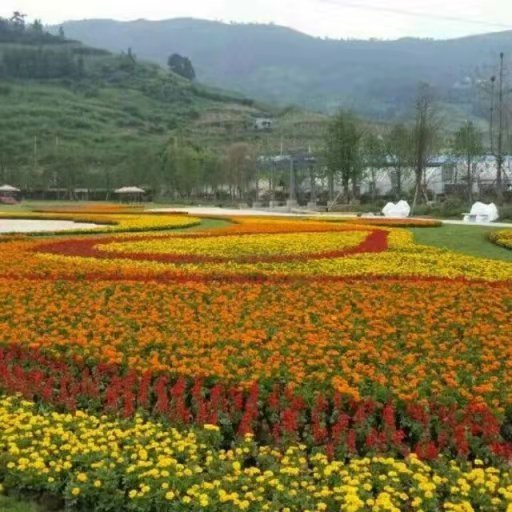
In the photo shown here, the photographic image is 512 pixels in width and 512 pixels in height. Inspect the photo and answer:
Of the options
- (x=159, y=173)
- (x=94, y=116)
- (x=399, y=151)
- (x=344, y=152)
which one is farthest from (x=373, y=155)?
(x=94, y=116)

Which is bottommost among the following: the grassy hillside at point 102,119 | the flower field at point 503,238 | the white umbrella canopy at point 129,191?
the flower field at point 503,238

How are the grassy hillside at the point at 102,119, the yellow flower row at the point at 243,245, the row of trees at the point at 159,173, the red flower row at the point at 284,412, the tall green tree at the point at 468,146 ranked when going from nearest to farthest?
the red flower row at the point at 284,412, the yellow flower row at the point at 243,245, the tall green tree at the point at 468,146, the row of trees at the point at 159,173, the grassy hillside at the point at 102,119

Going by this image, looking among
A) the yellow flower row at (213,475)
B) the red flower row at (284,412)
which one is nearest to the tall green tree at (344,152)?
the red flower row at (284,412)

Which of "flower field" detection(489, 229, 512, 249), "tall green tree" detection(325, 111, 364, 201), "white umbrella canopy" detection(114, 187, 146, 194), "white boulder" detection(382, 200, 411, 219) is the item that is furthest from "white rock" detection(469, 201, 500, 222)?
"white umbrella canopy" detection(114, 187, 146, 194)

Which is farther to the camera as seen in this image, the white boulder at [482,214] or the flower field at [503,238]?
the white boulder at [482,214]

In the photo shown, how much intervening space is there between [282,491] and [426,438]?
1.46 meters

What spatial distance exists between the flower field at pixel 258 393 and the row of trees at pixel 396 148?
38.5 m

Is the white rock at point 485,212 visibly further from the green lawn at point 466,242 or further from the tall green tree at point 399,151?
the tall green tree at point 399,151

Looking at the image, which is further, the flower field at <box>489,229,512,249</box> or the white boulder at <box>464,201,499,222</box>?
the white boulder at <box>464,201,499,222</box>

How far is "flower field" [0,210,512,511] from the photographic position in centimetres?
463

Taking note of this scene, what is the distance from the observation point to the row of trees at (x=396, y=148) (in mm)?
49531

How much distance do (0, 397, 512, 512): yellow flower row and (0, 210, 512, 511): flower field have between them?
1 centimetres

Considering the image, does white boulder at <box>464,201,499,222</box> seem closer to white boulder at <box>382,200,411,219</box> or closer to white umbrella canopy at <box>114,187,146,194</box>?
white boulder at <box>382,200,411,219</box>

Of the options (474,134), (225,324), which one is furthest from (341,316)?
(474,134)
